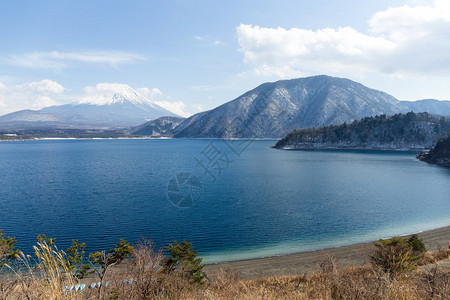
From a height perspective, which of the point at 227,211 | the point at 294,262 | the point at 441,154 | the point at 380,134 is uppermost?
the point at 380,134

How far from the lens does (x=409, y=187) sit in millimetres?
45406

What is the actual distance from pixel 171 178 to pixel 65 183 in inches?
741

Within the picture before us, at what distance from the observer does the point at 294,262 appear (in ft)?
62.5

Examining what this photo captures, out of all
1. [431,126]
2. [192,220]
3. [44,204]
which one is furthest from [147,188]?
[431,126]

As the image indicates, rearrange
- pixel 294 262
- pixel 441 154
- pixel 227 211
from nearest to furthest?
pixel 294 262, pixel 227 211, pixel 441 154

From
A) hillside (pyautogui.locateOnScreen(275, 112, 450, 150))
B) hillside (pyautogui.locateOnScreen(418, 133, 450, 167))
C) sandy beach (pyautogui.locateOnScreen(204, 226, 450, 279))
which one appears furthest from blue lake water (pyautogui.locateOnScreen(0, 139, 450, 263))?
hillside (pyautogui.locateOnScreen(275, 112, 450, 150))

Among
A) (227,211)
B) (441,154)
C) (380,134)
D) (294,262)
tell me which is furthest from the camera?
(380,134)

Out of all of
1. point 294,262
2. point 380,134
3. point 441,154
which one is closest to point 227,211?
point 294,262

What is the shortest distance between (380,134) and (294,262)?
475ft

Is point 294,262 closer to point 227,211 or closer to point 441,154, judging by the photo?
point 227,211

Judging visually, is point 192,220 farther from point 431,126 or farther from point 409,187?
point 431,126

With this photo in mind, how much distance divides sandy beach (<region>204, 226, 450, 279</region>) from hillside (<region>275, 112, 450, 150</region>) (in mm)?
128566

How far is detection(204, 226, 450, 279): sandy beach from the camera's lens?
57.2 ft

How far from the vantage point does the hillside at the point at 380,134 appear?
132125 mm
